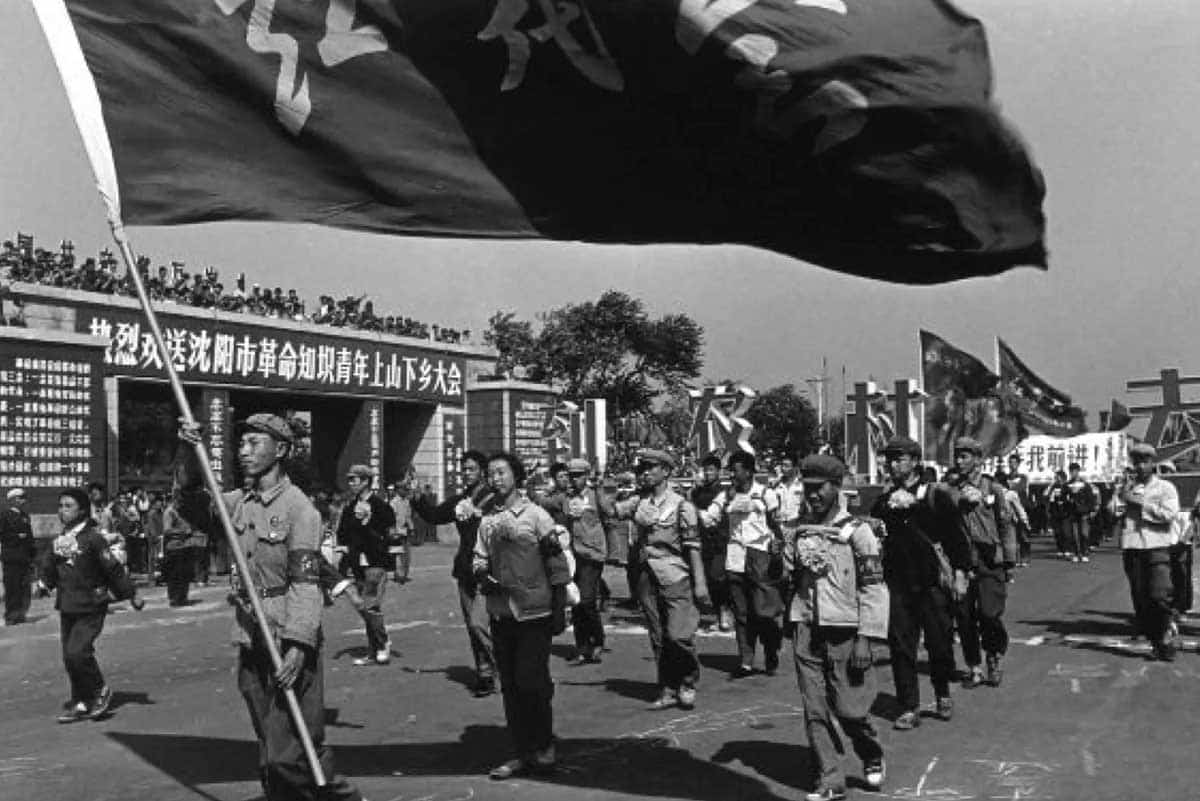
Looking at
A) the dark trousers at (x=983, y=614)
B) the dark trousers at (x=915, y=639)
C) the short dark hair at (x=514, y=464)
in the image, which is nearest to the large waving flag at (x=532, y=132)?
the short dark hair at (x=514, y=464)

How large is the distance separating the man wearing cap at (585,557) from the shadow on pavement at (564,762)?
3.50m

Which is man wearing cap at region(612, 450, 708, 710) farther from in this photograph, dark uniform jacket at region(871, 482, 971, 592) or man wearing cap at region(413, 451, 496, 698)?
dark uniform jacket at region(871, 482, 971, 592)

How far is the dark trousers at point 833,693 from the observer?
6.70 meters

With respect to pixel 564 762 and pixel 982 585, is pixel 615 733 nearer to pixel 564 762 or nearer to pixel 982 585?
pixel 564 762

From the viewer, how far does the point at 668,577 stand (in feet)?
31.1

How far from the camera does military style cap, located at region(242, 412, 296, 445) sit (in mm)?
6000

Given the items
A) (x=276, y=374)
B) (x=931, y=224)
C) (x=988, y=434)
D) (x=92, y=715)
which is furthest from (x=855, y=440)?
(x=931, y=224)

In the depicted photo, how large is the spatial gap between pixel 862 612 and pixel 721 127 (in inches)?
118

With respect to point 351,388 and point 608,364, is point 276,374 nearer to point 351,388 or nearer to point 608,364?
point 351,388

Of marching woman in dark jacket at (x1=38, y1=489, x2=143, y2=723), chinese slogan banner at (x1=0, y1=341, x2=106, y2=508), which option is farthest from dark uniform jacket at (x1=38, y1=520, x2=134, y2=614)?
chinese slogan banner at (x1=0, y1=341, x2=106, y2=508)

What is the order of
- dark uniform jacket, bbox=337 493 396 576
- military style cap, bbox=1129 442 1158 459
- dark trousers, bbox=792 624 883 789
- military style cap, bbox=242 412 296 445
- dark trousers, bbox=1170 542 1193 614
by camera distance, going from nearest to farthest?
military style cap, bbox=242 412 296 445, dark trousers, bbox=792 624 883 789, military style cap, bbox=1129 442 1158 459, dark uniform jacket, bbox=337 493 396 576, dark trousers, bbox=1170 542 1193 614

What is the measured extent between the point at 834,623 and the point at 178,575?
1375 centimetres

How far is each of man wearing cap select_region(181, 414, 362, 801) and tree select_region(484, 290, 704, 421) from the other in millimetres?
50995

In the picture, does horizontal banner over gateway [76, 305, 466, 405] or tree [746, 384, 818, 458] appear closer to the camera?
horizontal banner over gateway [76, 305, 466, 405]
